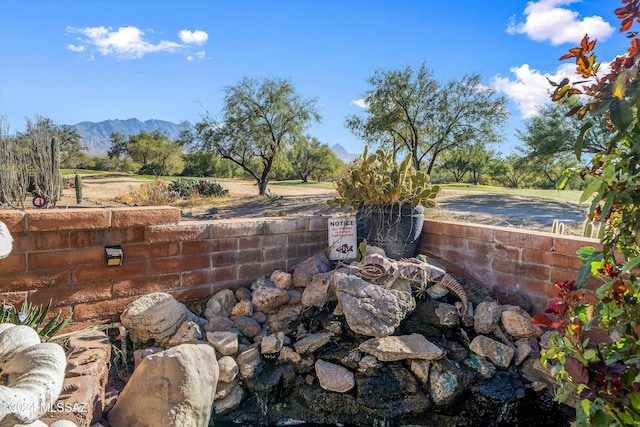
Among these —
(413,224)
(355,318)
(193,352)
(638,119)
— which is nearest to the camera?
(638,119)

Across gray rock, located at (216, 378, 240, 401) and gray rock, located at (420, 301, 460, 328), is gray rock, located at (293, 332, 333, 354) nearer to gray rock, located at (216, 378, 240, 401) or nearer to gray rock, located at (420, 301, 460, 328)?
gray rock, located at (216, 378, 240, 401)

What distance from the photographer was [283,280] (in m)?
3.26

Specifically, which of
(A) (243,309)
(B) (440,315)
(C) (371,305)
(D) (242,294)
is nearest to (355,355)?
(C) (371,305)

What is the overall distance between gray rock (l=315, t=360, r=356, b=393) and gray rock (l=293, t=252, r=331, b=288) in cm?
75

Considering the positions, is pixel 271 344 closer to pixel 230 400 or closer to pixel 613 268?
pixel 230 400

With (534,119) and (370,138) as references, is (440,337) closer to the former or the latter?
(370,138)

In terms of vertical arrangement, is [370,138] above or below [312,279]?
above

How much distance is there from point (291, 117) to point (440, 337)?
1459 centimetres

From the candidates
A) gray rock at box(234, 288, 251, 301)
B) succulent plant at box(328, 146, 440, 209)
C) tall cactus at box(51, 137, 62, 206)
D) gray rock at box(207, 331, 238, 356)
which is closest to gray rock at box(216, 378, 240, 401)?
gray rock at box(207, 331, 238, 356)

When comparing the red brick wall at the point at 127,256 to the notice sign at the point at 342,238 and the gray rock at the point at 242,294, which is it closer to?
the gray rock at the point at 242,294

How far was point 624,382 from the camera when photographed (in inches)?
51.2

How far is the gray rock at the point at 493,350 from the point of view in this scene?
2.64m

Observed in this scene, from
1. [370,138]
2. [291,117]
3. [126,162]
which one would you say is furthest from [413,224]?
[126,162]

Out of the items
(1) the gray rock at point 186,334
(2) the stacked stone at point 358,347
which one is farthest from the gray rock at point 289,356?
(1) the gray rock at point 186,334
